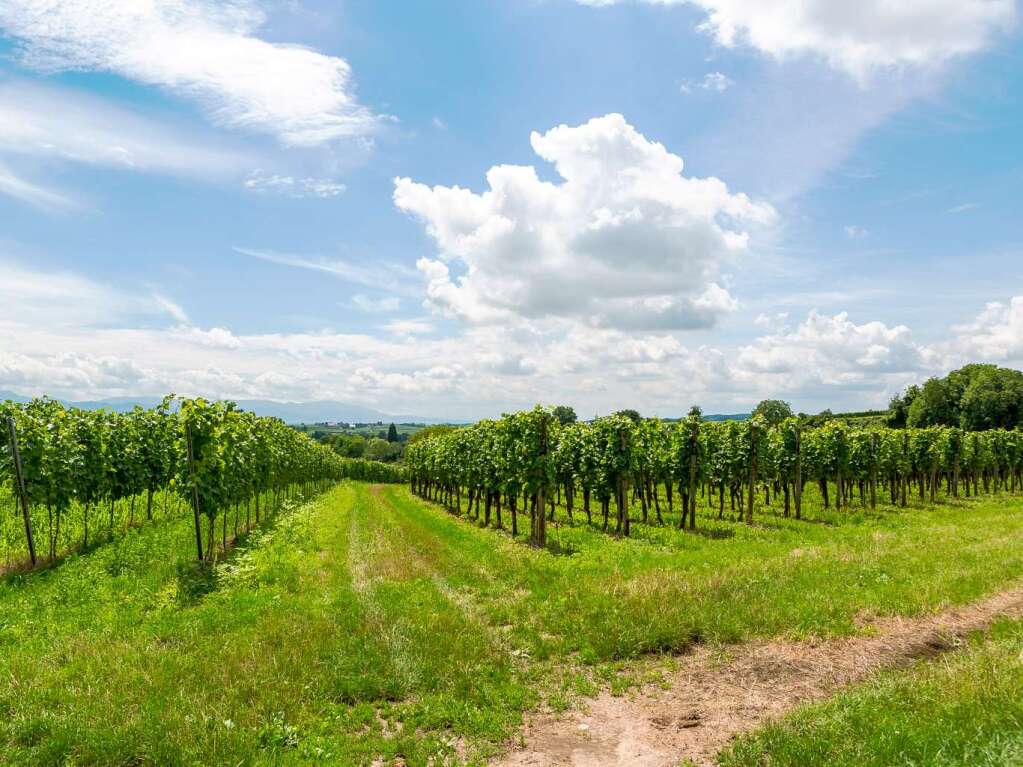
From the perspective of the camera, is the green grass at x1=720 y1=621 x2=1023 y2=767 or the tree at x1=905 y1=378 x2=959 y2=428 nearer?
the green grass at x1=720 y1=621 x2=1023 y2=767

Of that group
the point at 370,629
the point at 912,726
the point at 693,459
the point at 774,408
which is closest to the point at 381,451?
the point at 774,408

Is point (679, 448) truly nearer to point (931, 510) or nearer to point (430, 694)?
point (931, 510)

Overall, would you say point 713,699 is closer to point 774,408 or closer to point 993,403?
point 993,403

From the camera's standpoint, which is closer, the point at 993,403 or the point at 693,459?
the point at 693,459

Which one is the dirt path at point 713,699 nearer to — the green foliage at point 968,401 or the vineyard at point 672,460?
the vineyard at point 672,460

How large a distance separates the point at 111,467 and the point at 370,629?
17.1 metres

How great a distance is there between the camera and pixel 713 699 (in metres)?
8.27

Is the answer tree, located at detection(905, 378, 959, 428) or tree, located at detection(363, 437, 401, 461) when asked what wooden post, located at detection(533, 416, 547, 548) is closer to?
tree, located at detection(905, 378, 959, 428)

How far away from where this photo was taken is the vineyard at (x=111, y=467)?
17.7 m

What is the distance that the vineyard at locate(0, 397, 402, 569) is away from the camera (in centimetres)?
1769

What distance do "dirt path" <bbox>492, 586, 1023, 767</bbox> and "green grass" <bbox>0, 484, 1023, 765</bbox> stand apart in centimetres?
51

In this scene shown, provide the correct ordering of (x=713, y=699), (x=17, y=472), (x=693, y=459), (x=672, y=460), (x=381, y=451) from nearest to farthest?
(x=713, y=699)
(x=17, y=472)
(x=693, y=459)
(x=672, y=460)
(x=381, y=451)

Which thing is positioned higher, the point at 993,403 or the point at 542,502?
the point at 993,403

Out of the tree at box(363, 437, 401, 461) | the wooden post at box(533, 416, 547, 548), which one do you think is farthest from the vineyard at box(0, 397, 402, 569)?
the tree at box(363, 437, 401, 461)
